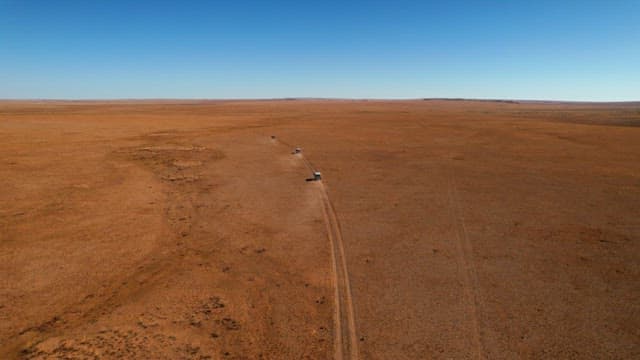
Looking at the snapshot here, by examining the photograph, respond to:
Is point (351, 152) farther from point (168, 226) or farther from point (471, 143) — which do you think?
point (168, 226)

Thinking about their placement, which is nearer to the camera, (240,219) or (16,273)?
(16,273)

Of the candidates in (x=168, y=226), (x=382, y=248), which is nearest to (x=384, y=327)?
(x=382, y=248)

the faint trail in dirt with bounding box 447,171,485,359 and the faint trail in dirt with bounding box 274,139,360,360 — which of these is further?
the faint trail in dirt with bounding box 447,171,485,359

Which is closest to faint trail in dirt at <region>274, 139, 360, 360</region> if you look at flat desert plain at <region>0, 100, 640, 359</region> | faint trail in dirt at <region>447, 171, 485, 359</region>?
flat desert plain at <region>0, 100, 640, 359</region>

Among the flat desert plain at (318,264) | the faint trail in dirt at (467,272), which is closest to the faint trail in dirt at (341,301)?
the flat desert plain at (318,264)

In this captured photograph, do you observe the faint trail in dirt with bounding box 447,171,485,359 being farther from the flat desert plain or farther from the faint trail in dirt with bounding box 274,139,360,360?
the faint trail in dirt with bounding box 274,139,360,360
